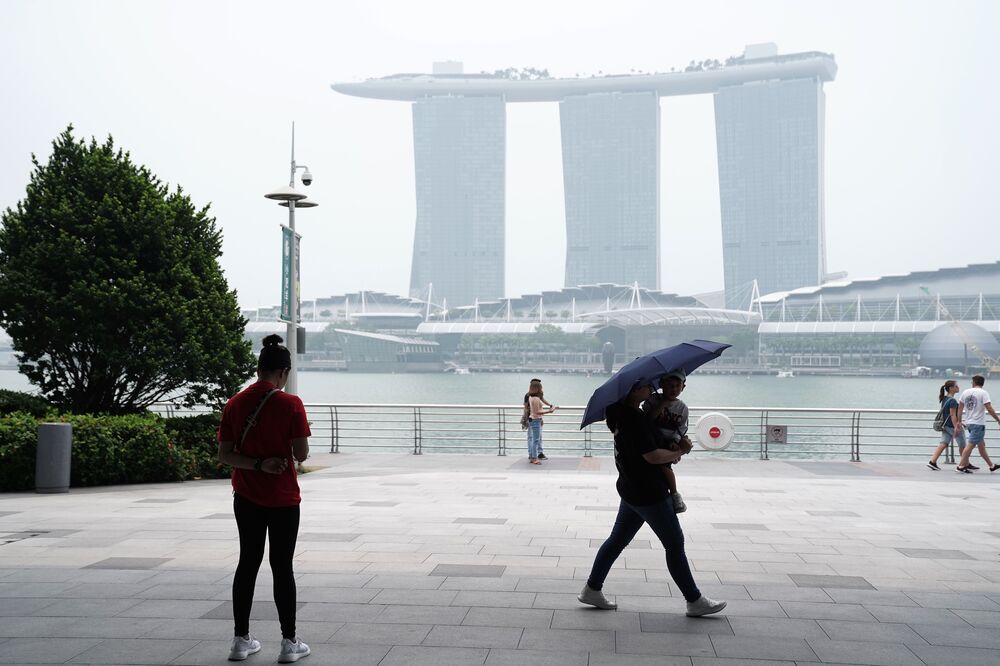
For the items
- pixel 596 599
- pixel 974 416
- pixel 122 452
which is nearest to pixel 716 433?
pixel 974 416

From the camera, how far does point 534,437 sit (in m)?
17.7

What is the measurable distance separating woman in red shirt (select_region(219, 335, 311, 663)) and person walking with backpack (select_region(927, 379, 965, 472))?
1386cm

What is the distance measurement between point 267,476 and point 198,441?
9.84 m

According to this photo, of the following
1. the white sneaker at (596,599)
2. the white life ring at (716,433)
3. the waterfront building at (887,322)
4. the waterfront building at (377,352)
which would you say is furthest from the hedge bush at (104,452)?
the waterfront building at (377,352)

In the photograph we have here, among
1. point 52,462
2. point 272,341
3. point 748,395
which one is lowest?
point 748,395

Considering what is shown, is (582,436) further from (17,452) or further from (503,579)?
(503,579)

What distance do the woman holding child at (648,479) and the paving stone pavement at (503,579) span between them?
0.90ft

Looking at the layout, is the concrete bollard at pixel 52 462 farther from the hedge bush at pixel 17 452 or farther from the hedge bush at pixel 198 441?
the hedge bush at pixel 198 441

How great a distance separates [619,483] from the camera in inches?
237

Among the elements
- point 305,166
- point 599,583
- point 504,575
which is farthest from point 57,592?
point 305,166

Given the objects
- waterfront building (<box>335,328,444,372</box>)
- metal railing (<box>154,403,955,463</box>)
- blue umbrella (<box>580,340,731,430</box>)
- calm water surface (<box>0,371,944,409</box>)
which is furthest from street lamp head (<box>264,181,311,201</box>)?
waterfront building (<box>335,328,444,372</box>)

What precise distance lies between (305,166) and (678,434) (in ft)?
45.6

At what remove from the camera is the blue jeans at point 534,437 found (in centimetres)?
1772

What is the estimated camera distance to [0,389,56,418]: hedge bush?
46.2 ft
